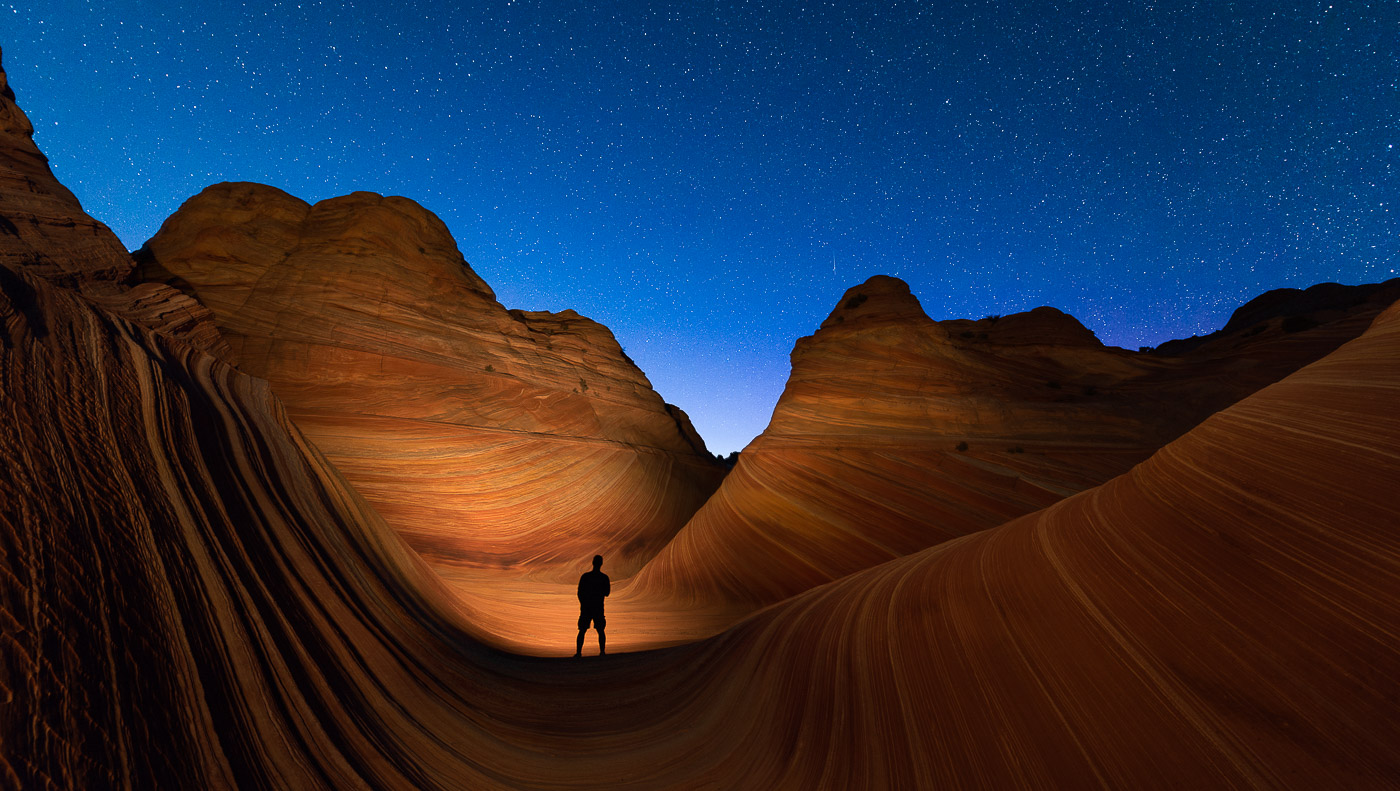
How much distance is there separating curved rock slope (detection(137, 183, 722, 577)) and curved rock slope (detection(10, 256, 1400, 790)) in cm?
969

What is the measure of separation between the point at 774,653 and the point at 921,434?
6608 mm

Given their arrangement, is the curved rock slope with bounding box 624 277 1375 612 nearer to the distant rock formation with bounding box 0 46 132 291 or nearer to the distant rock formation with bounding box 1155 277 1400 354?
the distant rock formation with bounding box 1155 277 1400 354

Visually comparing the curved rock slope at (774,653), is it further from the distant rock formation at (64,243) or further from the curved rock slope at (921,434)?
the curved rock slope at (921,434)

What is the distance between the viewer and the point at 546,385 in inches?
671

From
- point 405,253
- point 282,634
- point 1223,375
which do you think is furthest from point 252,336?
point 1223,375

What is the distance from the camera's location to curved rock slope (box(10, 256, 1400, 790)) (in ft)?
5.63

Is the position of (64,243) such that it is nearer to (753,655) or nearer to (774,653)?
(753,655)

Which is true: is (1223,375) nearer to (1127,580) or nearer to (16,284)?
(1127,580)

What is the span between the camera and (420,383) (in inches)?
575

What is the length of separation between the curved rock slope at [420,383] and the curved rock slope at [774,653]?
9.69m

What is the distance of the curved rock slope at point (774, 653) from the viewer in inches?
67.6

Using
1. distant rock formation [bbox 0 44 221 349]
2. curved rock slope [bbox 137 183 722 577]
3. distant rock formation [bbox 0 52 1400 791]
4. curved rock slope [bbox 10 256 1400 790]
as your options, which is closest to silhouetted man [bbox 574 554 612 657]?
distant rock formation [bbox 0 52 1400 791]

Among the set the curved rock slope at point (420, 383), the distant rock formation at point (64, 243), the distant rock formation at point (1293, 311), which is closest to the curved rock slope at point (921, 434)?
the distant rock formation at point (1293, 311)

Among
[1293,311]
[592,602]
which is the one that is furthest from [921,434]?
[1293,311]
